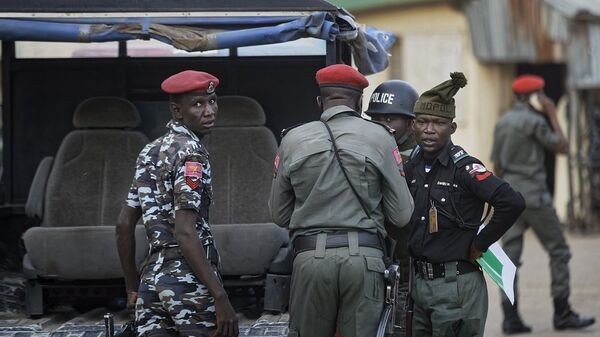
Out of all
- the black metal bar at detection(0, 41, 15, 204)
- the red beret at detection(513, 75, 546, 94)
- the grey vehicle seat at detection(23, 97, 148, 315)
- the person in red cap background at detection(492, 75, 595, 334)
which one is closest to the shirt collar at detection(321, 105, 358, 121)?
the grey vehicle seat at detection(23, 97, 148, 315)

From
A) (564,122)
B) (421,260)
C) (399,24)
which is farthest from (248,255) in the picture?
(399,24)

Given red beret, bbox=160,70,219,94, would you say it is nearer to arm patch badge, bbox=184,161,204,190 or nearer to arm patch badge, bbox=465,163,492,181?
Answer: arm patch badge, bbox=184,161,204,190

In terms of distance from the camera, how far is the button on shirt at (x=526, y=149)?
1020 centimetres

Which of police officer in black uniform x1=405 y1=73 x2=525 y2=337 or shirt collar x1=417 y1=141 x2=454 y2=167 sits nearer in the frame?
police officer in black uniform x1=405 y1=73 x2=525 y2=337

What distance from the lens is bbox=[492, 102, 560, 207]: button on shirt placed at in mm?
10195

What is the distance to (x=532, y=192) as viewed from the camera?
10.1m

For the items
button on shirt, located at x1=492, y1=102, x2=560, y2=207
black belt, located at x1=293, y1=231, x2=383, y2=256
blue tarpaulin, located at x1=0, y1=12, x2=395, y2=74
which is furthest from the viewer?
button on shirt, located at x1=492, y1=102, x2=560, y2=207

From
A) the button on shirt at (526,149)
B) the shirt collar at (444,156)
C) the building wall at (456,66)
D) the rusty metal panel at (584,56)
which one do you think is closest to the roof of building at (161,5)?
the shirt collar at (444,156)

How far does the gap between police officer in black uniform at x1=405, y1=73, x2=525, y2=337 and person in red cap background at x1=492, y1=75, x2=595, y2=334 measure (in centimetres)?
370

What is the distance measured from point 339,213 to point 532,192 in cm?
453

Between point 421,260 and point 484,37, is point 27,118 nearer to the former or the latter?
point 421,260

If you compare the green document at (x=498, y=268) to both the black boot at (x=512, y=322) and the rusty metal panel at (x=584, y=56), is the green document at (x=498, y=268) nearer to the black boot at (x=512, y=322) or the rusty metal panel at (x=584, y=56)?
the black boot at (x=512, y=322)

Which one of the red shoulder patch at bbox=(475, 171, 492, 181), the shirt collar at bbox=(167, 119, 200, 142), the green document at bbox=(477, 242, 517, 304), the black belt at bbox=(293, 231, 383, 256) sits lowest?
the green document at bbox=(477, 242, 517, 304)

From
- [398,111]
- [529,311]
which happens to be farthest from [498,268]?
[529,311]
